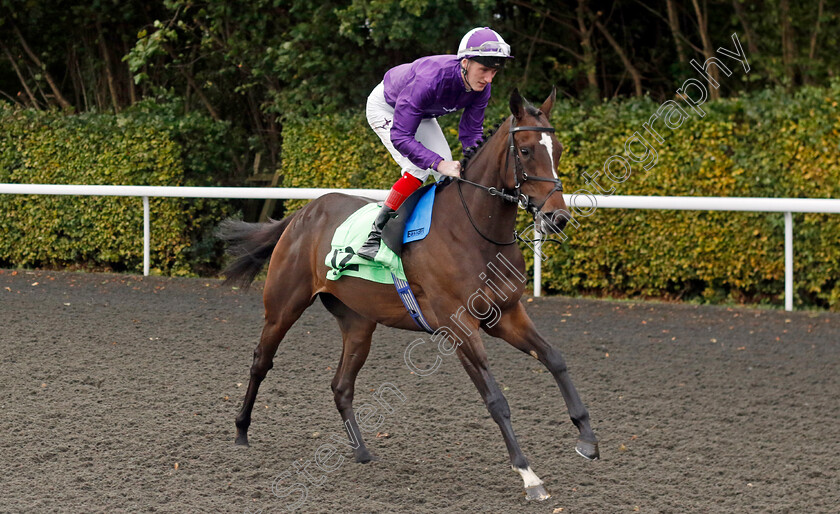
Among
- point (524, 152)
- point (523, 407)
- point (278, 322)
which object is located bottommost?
point (523, 407)

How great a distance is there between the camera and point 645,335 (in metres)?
7.28

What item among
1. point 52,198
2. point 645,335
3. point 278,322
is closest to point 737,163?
point 645,335

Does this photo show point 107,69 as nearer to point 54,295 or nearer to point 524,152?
point 54,295

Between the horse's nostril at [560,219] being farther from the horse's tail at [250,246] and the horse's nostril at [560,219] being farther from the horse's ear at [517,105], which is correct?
the horse's tail at [250,246]

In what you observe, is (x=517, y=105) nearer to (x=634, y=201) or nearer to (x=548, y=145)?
(x=548, y=145)

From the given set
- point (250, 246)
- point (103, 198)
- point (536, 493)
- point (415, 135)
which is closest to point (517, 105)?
point (415, 135)

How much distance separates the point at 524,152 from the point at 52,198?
8176 millimetres

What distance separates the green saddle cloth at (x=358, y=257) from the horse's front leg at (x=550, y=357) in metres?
0.57

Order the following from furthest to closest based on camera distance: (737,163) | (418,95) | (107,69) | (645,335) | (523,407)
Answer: (107,69), (737,163), (645,335), (523,407), (418,95)

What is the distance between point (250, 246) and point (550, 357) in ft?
7.09

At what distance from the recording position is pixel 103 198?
10445 mm

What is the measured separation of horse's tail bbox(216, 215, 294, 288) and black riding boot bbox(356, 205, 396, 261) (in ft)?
3.15

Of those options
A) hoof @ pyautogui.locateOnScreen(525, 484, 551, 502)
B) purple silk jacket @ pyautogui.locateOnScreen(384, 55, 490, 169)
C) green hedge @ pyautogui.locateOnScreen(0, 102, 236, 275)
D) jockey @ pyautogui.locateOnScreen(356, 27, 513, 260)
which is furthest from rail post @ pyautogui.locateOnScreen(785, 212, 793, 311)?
green hedge @ pyautogui.locateOnScreen(0, 102, 236, 275)

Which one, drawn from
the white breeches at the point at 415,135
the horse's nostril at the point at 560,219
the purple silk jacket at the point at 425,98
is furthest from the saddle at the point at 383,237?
the horse's nostril at the point at 560,219
